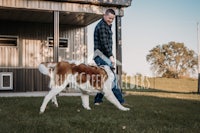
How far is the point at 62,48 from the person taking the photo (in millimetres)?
13758

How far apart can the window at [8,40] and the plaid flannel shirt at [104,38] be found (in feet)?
24.9

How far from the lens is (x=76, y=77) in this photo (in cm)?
525

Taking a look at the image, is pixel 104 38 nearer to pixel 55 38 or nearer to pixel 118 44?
pixel 55 38

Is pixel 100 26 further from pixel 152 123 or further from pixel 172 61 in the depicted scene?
pixel 172 61

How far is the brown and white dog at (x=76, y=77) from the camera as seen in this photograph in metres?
5.15

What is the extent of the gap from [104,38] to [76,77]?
1.14 meters

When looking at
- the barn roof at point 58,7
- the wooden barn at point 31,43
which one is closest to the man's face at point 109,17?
the barn roof at point 58,7

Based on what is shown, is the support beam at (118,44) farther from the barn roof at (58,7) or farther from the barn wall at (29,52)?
the barn wall at (29,52)

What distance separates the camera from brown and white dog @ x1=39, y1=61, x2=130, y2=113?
5152 millimetres

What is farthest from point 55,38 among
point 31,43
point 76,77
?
point 76,77

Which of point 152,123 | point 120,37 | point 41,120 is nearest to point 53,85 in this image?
point 41,120

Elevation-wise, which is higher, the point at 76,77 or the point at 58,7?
the point at 58,7

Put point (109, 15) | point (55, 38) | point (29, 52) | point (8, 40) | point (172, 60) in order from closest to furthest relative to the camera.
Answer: point (109, 15)
point (55, 38)
point (8, 40)
point (29, 52)
point (172, 60)

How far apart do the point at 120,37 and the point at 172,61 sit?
23.7 m
